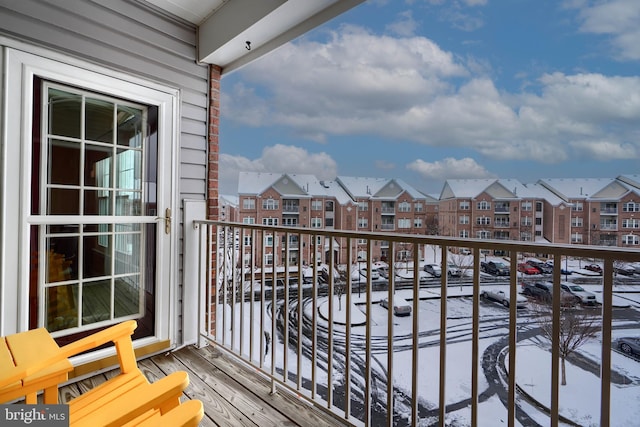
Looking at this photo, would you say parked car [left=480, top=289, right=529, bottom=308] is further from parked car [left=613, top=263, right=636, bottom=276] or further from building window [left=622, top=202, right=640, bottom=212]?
building window [left=622, top=202, right=640, bottom=212]

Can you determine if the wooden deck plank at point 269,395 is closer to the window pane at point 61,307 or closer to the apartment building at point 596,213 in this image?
the window pane at point 61,307

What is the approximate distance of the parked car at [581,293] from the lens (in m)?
1.11

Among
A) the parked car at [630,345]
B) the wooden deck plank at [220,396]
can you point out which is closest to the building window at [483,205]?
the parked car at [630,345]

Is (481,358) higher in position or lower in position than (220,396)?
higher

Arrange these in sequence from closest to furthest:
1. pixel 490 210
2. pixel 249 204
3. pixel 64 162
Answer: pixel 490 210
pixel 64 162
pixel 249 204

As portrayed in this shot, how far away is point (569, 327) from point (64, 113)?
2919 millimetres

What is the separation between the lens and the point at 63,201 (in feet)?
6.67

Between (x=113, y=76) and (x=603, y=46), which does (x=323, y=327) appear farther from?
(x=603, y=46)

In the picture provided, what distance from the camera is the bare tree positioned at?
3.69ft

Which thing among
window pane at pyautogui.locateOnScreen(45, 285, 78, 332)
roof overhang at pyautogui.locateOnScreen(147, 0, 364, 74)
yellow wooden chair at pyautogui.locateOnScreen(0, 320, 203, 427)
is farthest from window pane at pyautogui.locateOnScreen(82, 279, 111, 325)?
roof overhang at pyautogui.locateOnScreen(147, 0, 364, 74)

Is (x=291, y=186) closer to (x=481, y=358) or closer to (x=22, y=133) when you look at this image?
(x=22, y=133)

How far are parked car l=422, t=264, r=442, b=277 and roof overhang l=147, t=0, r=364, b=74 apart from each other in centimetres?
165

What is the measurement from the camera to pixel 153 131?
2.46 meters

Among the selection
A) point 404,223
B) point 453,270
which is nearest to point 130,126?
point 404,223
